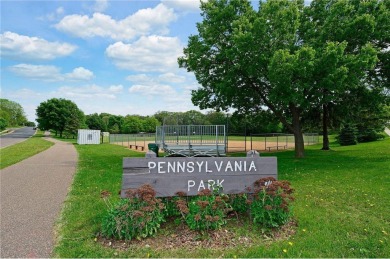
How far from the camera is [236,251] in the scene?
161 inches

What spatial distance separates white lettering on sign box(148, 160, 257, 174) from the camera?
4930mm

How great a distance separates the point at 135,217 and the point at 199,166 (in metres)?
1.31

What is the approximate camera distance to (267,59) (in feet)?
47.0

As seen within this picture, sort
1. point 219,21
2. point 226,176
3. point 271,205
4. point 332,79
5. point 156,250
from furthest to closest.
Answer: point 219,21 < point 332,79 < point 226,176 < point 271,205 < point 156,250

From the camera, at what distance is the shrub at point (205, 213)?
4338 mm

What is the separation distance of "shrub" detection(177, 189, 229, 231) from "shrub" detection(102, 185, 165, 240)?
40 centimetres

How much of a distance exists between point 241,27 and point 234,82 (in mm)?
2978

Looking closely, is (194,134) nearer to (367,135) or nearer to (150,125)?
(367,135)

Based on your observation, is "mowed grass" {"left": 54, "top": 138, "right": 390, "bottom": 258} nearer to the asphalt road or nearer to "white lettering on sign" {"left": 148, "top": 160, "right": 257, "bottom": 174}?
"white lettering on sign" {"left": 148, "top": 160, "right": 257, "bottom": 174}

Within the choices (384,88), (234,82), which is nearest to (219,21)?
(234,82)

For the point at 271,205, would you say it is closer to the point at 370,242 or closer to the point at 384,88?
the point at 370,242

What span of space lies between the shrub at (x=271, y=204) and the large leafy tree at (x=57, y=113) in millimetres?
55122

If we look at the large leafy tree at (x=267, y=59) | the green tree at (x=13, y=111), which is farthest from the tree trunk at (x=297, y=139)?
the green tree at (x=13, y=111)

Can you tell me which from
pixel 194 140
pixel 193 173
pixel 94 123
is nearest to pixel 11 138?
pixel 194 140
